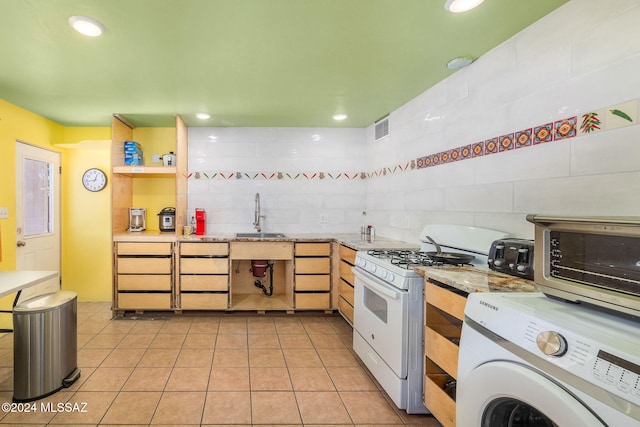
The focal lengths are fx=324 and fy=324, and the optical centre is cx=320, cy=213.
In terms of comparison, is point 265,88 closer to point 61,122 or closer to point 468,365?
point 468,365

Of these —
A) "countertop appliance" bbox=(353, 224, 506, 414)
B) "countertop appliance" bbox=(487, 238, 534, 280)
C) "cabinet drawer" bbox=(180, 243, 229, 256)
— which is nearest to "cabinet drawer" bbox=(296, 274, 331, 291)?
"cabinet drawer" bbox=(180, 243, 229, 256)

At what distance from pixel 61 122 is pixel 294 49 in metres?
3.37

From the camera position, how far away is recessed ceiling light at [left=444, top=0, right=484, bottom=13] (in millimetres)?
1592

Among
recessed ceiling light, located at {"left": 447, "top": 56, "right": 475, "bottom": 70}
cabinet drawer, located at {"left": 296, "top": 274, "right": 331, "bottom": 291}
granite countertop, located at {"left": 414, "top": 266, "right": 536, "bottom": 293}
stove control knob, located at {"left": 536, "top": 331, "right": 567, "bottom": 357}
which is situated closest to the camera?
stove control knob, located at {"left": 536, "top": 331, "right": 567, "bottom": 357}

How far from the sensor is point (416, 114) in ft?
9.73

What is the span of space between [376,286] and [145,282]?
2672 millimetres

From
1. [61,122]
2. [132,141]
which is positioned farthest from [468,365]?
[61,122]

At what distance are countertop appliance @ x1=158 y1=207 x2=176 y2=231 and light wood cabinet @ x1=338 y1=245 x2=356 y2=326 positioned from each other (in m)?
2.04

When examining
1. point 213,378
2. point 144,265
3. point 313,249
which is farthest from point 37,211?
point 313,249

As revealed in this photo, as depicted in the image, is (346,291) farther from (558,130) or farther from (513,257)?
(558,130)

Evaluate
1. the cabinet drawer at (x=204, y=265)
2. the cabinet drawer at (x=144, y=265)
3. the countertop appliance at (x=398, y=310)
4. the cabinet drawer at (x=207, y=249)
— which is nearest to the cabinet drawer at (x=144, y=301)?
the cabinet drawer at (x=144, y=265)

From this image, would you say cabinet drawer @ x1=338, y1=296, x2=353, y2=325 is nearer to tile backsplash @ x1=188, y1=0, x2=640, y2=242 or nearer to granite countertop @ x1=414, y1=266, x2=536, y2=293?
tile backsplash @ x1=188, y1=0, x2=640, y2=242

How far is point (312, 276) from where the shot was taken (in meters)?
3.59

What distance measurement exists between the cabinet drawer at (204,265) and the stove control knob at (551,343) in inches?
122
